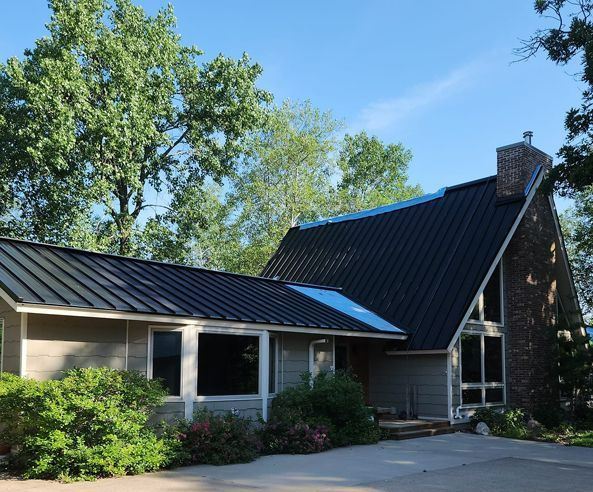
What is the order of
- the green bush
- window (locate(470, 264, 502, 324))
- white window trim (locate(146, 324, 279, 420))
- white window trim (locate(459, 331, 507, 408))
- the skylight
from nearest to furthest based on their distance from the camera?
the green bush, white window trim (locate(146, 324, 279, 420)), white window trim (locate(459, 331, 507, 408)), the skylight, window (locate(470, 264, 502, 324))

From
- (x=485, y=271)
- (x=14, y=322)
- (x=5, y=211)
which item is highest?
(x=5, y=211)

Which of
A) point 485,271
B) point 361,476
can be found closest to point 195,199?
point 485,271

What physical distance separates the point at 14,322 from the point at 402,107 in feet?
91.7

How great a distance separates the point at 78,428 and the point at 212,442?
227 cm

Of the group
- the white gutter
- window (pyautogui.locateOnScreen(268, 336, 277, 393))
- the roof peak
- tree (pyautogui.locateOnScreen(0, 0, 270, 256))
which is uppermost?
tree (pyautogui.locateOnScreen(0, 0, 270, 256))

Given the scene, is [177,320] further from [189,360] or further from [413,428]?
[413,428]

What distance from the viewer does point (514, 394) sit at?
53.9 feet

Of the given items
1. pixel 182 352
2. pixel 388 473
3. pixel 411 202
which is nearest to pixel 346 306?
pixel 411 202

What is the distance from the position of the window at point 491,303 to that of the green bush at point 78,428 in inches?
383

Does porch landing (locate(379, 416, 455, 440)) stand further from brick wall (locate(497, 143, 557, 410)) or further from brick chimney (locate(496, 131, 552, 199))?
brick chimney (locate(496, 131, 552, 199))

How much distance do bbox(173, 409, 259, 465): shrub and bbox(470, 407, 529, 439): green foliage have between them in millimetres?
6906

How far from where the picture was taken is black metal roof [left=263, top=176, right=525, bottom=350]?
51.2 ft

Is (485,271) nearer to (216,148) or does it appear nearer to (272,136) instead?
(216,148)

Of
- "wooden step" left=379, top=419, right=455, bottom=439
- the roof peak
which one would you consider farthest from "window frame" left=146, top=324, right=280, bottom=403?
the roof peak
